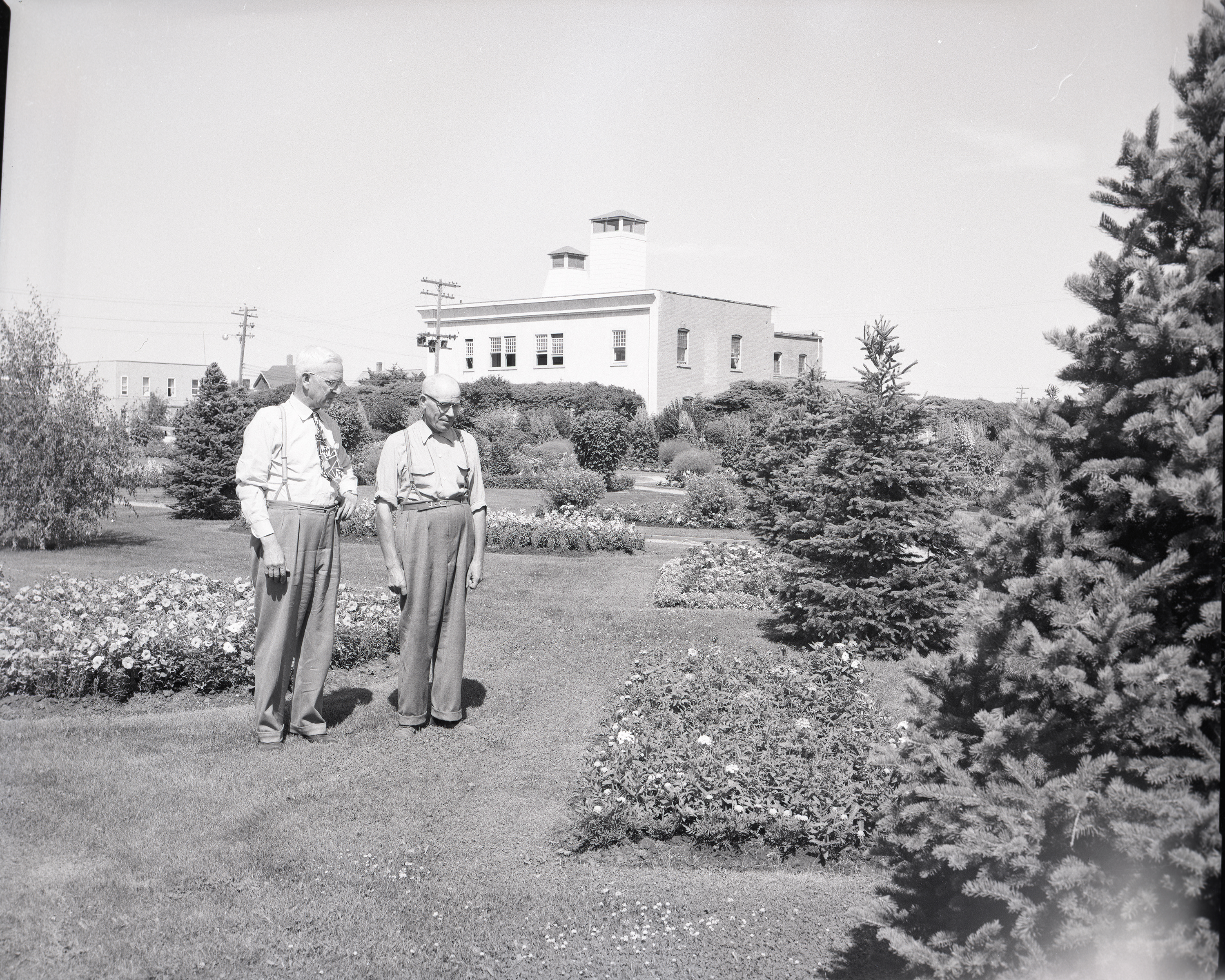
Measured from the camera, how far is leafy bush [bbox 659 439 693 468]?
36.3 m

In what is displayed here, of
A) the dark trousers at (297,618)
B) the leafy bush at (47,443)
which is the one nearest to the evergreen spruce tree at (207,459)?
the leafy bush at (47,443)

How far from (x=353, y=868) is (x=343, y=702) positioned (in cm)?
282

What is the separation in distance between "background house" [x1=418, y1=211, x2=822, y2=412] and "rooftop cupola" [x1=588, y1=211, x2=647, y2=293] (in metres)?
0.04

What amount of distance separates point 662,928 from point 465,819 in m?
1.44

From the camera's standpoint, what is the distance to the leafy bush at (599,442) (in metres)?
29.9

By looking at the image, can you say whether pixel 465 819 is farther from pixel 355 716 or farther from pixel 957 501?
pixel 957 501

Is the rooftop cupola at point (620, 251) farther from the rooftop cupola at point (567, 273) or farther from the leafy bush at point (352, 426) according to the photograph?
the leafy bush at point (352, 426)

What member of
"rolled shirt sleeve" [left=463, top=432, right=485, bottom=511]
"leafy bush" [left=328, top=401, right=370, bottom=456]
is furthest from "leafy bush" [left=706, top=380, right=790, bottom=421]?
"rolled shirt sleeve" [left=463, top=432, right=485, bottom=511]

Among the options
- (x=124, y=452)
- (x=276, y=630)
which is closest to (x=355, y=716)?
(x=276, y=630)

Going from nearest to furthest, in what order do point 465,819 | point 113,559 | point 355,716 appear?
point 465,819 < point 355,716 < point 113,559

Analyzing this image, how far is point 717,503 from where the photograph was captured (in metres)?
20.6

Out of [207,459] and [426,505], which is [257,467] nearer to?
[426,505]

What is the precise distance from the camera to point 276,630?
6066 mm

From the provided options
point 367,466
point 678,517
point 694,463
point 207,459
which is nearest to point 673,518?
point 678,517
